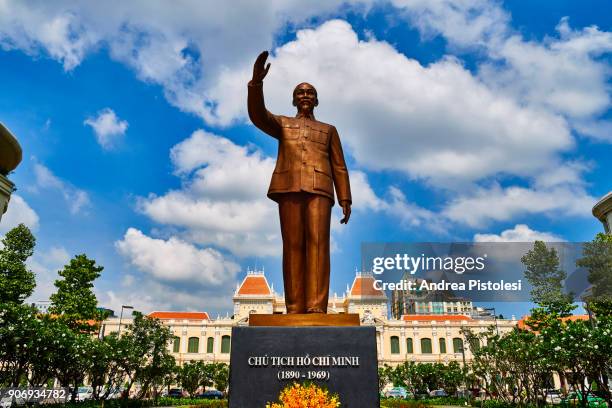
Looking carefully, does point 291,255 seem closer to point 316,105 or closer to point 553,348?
point 316,105

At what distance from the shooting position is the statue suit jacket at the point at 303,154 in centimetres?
604

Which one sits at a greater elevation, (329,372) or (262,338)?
(262,338)

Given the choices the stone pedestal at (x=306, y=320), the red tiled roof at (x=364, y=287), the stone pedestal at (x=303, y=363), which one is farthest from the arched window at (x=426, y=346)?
the stone pedestal at (x=303, y=363)

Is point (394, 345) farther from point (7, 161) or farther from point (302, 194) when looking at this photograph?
point (302, 194)

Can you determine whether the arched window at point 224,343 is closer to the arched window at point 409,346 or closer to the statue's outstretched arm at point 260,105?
the arched window at point 409,346

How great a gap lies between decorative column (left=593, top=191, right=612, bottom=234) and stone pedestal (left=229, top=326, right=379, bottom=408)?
62.8 feet

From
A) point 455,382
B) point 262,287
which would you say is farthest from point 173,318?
point 455,382

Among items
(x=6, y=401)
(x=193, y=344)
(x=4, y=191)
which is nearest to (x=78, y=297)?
(x=6, y=401)

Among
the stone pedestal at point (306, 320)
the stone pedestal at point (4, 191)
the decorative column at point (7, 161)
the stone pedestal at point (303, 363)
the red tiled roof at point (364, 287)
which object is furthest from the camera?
the red tiled roof at point (364, 287)

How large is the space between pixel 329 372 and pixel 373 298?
70.5 m

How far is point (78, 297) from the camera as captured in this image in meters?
27.5

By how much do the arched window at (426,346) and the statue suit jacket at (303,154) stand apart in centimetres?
6494

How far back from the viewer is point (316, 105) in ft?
22.0

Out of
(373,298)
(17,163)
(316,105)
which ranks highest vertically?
(373,298)
